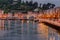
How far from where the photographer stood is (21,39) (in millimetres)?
29234

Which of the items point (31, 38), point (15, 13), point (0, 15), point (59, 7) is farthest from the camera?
point (15, 13)

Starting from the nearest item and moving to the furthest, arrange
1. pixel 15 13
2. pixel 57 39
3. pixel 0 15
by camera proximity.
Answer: pixel 57 39 < pixel 0 15 < pixel 15 13

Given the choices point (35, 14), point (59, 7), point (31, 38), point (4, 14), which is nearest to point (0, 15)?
point (4, 14)

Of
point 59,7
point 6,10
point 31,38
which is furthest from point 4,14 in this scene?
point 31,38

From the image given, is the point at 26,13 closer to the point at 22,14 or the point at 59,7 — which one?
the point at 22,14

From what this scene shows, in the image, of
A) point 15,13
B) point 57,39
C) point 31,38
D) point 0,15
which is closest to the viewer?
point 57,39

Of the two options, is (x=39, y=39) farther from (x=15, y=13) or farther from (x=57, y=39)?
(x=15, y=13)

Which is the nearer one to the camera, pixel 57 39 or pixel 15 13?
pixel 57 39

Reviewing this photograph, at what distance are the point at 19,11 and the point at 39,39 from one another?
96462 mm

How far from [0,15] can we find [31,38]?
83.2m

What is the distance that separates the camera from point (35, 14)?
4781 inches

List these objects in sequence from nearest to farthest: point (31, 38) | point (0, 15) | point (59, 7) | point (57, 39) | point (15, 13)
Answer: point (57, 39)
point (31, 38)
point (59, 7)
point (0, 15)
point (15, 13)

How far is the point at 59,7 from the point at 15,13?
140ft

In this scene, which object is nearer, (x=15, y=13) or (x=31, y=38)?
(x=31, y=38)
